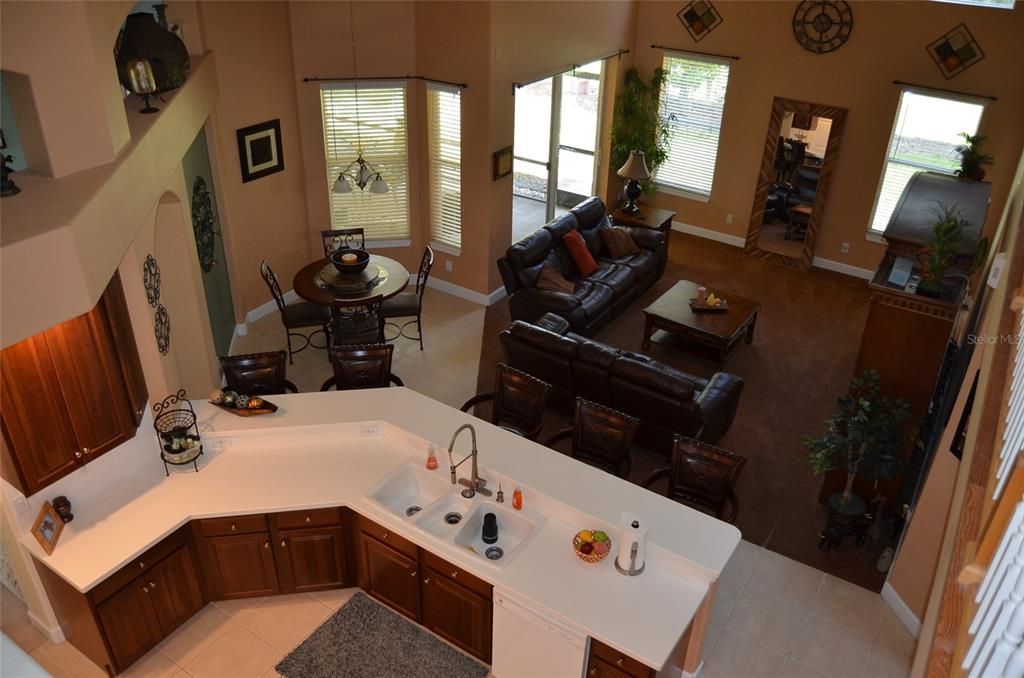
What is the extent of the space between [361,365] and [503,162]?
13.6 feet

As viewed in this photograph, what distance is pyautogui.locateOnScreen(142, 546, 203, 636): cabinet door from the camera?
6.13m

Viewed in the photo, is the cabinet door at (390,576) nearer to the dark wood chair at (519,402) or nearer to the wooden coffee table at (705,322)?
the dark wood chair at (519,402)

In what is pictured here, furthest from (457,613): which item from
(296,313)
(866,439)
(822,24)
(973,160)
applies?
(822,24)

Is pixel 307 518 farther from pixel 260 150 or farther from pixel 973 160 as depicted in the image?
pixel 973 160

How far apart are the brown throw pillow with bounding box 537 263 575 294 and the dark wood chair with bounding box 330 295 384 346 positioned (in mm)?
2101

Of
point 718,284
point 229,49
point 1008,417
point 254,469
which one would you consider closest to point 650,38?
point 718,284

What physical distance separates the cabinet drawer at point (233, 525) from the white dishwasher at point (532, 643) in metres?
2.01

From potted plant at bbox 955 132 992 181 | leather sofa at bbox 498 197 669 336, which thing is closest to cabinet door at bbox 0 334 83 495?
leather sofa at bbox 498 197 669 336

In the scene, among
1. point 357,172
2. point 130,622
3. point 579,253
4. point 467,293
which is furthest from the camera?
point 467,293

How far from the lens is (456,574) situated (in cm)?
592

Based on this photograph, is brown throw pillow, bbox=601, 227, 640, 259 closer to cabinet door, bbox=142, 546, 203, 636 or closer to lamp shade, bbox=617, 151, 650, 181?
lamp shade, bbox=617, 151, 650, 181

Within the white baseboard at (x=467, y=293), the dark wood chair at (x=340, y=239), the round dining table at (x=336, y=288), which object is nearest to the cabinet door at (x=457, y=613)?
the round dining table at (x=336, y=288)

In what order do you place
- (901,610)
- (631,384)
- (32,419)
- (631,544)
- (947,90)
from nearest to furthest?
(32,419), (631,544), (901,610), (631,384), (947,90)

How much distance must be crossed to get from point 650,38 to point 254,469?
971cm
